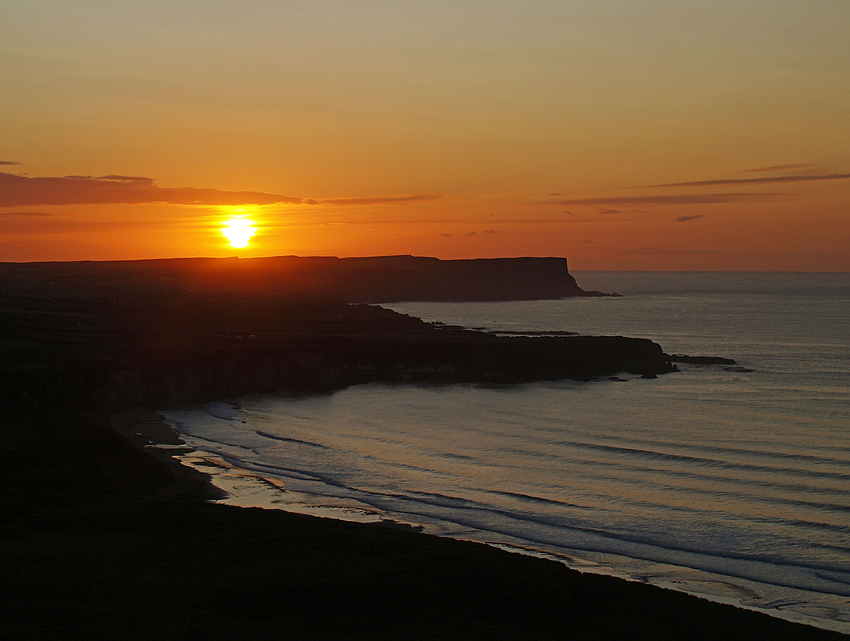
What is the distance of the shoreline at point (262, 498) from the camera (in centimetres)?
2117

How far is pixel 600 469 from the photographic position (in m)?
37.1

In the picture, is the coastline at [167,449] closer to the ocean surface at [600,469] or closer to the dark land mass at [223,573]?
the dark land mass at [223,573]

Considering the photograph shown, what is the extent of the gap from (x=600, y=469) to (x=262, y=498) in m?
15.8

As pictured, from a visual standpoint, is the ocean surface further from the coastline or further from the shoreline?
the coastline

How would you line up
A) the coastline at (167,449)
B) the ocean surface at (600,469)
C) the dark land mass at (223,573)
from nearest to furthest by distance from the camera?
the dark land mass at (223,573) < the ocean surface at (600,469) < the coastline at (167,449)

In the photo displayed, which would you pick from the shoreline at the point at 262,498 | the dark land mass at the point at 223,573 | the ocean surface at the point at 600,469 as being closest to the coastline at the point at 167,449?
the shoreline at the point at 262,498

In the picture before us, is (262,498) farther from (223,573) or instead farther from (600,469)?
(600,469)

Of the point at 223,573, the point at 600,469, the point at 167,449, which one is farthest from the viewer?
the point at 167,449

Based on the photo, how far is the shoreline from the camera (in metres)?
21.2

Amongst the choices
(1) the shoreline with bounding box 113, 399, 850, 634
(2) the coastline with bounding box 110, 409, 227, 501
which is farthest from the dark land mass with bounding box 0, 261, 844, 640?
(1) the shoreline with bounding box 113, 399, 850, 634

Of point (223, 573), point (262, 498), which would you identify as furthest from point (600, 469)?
point (223, 573)

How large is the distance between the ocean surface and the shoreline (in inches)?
4.4

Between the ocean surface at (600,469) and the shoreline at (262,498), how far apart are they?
11 cm

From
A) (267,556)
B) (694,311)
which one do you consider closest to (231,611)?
(267,556)
